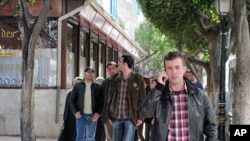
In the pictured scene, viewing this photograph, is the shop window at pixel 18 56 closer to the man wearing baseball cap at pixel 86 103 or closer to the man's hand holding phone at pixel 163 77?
the man wearing baseball cap at pixel 86 103

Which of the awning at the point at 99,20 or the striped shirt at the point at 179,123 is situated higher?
the awning at the point at 99,20

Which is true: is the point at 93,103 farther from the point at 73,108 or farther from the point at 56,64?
the point at 56,64

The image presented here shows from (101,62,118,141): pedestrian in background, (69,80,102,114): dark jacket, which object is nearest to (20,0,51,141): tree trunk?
(69,80,102,114): dark jacket

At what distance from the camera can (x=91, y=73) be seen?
9266 millimetres

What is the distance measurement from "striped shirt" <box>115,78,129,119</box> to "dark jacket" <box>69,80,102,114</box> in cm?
157

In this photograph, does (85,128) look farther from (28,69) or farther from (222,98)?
(222,98)

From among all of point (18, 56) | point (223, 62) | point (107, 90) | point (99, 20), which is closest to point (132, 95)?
point (107, 90)

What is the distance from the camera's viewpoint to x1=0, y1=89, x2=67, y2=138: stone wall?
527 inches

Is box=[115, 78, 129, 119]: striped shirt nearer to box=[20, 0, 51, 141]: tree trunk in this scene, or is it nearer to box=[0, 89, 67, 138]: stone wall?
box=[20, 0, 51, 141]: tree trunk

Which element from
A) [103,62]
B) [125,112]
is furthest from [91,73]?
[103,62]

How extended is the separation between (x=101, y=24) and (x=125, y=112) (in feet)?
31.6

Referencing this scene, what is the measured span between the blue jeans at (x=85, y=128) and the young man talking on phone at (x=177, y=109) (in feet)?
16.2

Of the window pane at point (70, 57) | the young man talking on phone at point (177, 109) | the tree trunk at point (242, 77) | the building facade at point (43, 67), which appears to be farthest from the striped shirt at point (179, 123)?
the window pane at point (70, 57)

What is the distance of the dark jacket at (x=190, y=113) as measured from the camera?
13.8ft
